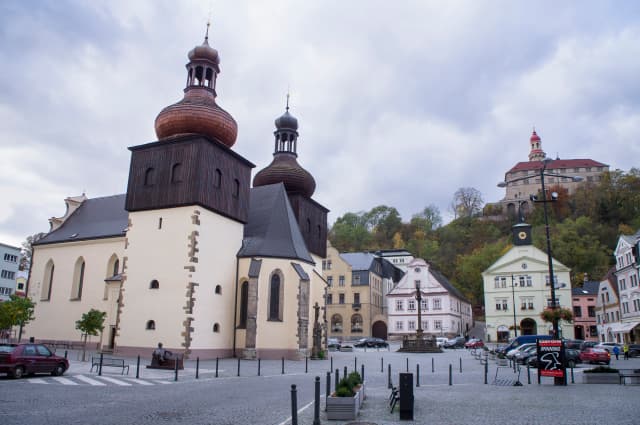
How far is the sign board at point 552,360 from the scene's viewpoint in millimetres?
17219

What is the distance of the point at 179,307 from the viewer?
98.4 ft

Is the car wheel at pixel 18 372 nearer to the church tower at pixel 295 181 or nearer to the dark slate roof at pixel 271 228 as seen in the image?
the dark slate roof at pixel 271 228

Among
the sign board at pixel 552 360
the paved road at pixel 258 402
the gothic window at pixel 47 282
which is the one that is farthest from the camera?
the gothic window at pixel 47 282

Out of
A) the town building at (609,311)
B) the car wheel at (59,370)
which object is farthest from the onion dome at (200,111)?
the town building at (609,311)

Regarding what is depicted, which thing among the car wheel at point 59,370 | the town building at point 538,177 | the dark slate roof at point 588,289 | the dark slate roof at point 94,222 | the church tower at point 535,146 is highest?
the church tower at point 535,146

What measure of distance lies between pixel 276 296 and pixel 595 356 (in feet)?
64.5

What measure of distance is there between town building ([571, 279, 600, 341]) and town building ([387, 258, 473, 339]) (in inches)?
592

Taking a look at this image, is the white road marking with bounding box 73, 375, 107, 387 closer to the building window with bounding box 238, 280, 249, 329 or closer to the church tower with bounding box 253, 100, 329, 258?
the building window with bounding box 238, 280, 249, 329

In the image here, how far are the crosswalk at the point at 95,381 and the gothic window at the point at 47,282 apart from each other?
2462 centimetres

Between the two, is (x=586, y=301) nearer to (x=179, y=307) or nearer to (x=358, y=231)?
(x=358, y=231)

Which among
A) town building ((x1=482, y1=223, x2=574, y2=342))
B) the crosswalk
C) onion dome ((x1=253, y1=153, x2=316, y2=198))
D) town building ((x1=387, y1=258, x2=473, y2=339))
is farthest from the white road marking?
town building ((x1=482, y1=223, x2=574, y2=342))

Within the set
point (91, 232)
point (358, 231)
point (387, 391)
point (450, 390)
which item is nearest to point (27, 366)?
point (387, 391)

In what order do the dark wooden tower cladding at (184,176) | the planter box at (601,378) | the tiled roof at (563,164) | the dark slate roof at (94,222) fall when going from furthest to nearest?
1. the tiled roof at (563,164)
2. the dark slate roof at (94,222)
3. the dark wooden tower cladding at (184,176)
4. the planter box at (601,378)

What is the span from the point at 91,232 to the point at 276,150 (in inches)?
647
